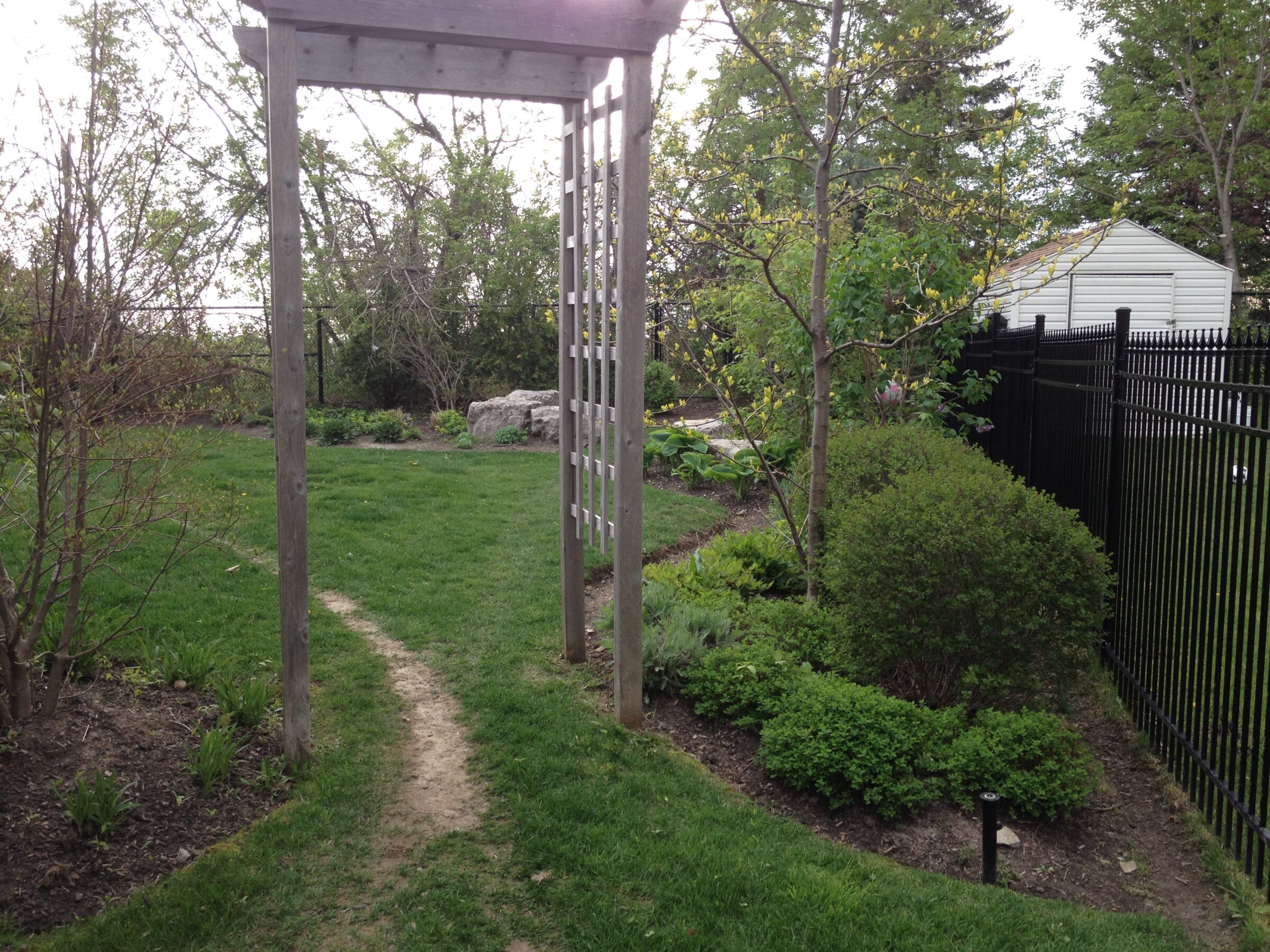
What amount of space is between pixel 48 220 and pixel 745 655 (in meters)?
3.51

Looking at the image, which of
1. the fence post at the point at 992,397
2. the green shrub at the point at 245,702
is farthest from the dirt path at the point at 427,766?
the fence post at the point at 992,397

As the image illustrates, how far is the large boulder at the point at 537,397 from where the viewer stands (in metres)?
14.8

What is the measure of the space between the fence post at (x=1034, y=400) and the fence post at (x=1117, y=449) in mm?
1649

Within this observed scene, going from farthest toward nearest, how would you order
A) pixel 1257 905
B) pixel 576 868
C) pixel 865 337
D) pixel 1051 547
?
pixel 865 337, pixel 1051 547, pixel 576 868, pixel 1257 905

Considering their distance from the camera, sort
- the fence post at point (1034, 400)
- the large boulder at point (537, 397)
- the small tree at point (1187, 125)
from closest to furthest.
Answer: the fence post at point (1034, 400), the large boulder at point (537, 397), the small tree at point (1187, 125)

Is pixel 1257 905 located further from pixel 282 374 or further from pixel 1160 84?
pixel 1160 84

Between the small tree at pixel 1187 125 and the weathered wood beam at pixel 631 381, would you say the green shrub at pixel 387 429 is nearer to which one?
the weathered wood beam at pixel 631 381

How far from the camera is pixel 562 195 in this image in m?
5.35

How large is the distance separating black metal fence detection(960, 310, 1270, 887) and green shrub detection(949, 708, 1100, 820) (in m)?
0.46

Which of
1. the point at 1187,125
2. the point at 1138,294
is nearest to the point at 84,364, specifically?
the point at 1138,294

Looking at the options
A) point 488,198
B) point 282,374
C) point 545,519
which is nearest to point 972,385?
point 545,519

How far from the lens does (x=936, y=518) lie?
4477mm

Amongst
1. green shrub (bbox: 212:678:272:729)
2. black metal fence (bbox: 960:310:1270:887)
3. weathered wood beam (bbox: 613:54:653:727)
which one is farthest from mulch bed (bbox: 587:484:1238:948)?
green shrub (bbox: 212:678:272:729)

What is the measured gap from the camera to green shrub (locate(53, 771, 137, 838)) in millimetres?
3311
